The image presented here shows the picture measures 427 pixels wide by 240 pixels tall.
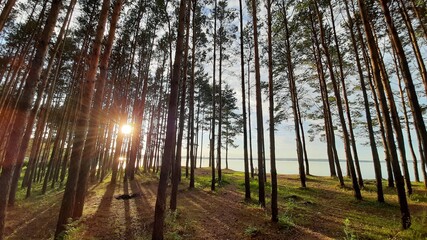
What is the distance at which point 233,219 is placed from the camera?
27.5 ft

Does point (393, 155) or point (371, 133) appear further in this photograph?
point (371, 133)

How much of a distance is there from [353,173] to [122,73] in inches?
704

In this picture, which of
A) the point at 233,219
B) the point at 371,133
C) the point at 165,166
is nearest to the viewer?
the point at 165,166

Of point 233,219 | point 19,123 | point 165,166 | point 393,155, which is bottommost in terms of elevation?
point 233,219

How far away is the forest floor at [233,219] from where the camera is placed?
21.5 feet

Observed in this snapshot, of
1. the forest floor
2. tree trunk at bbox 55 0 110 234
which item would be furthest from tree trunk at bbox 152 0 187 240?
tree trunk at bbox 55 0 110 234

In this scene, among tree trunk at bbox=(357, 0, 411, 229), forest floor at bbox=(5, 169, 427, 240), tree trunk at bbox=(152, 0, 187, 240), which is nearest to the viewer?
→ tree trunk at bbox=(152, 0, 187, 240)

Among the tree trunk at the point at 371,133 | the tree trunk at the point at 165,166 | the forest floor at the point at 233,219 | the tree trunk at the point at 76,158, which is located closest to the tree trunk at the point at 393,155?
the forest floor at the point at 233,219

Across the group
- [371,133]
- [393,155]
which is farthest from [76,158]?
[371,133]

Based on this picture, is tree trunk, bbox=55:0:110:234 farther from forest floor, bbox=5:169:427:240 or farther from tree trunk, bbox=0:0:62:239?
tree trunk, bbox=0:0:62:239

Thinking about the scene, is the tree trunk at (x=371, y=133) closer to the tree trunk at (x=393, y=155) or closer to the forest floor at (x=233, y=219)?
the forest floor at (x=233, y=219)

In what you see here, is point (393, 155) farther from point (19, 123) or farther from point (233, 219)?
point (19, 123)

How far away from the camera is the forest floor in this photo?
6.56 metres

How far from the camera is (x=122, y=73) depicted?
18.6 meters
